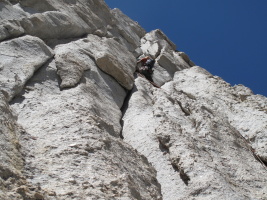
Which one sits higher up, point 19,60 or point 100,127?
point 19,60

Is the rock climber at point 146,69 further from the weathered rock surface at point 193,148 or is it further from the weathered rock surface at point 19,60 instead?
the weathered rock surface at point 19,60

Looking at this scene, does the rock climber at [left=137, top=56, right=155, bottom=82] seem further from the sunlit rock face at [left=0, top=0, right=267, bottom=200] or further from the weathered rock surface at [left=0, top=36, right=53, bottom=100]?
the weathered rock surface at [left=0, top=36, right=53, bottom=100]

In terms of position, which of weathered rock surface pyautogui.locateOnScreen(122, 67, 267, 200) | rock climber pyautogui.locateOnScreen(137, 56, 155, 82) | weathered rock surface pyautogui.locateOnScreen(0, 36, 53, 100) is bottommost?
weathered rock surface pyautogui.locateOnScreen(122, 67, 267, 200)

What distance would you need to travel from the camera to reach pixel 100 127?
8508 mm

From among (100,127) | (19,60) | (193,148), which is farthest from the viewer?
(19,60)

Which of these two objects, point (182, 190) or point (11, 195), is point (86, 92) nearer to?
point (182, 190)

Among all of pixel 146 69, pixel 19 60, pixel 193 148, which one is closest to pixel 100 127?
pixel 193 148

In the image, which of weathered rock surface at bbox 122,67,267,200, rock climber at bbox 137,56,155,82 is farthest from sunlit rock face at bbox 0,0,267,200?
rock climber at bbox 137,56,155,82

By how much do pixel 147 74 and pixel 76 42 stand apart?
18.7ft

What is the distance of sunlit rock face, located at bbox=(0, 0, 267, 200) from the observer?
253 inches

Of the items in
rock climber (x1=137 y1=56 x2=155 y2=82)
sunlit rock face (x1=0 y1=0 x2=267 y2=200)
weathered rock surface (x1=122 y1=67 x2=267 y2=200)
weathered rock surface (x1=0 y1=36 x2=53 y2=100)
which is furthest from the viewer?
rock climber (x1=137 y1=56 x2=155 y2=82)

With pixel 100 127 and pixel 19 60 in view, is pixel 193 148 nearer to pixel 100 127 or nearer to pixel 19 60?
pixel 100 127

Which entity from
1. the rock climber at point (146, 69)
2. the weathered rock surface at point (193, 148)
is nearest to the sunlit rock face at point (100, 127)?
the weathered rock surface at point (193, 148)

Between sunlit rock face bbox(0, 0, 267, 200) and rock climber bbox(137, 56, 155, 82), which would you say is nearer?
sunlit rock face bbox(0, 0, 267, 200)
